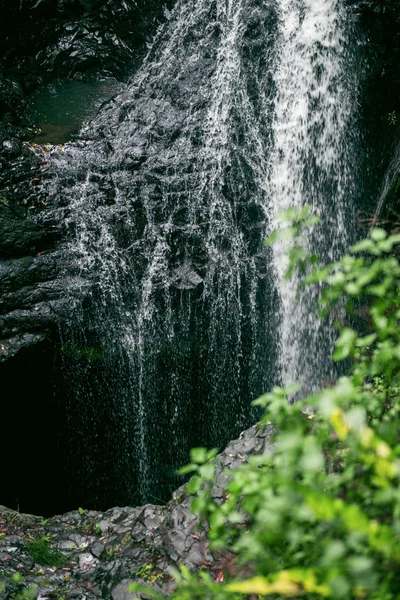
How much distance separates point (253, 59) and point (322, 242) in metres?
2.81

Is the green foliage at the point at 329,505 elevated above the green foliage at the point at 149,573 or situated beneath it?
elevated above

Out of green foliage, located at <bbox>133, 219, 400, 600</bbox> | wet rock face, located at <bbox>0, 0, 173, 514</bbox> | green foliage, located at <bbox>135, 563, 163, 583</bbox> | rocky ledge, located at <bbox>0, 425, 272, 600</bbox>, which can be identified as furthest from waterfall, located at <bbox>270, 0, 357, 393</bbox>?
green foliage, located at <bbox>133, 219, 400, 600</bbox>

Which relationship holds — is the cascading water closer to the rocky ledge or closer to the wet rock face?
the wet rock face

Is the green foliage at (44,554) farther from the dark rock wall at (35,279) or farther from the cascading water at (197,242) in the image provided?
the cascading water at (197,242)

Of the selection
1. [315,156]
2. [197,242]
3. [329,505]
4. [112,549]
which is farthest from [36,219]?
[329,505]

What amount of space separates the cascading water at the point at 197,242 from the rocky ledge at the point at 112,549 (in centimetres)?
196

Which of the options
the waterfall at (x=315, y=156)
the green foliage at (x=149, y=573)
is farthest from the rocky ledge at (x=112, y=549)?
the waterfall at (x=315, y=156)

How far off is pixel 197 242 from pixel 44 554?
3799 mm

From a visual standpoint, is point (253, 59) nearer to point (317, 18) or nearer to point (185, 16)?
point (317, 18)

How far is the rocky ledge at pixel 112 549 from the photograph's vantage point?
11.4ft

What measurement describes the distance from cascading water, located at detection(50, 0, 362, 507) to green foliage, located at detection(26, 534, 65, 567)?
227 centimetres

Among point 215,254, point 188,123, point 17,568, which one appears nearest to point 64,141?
point 188,123

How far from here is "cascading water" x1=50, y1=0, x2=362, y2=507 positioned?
5.83 meters

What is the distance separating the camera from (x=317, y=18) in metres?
6.15
